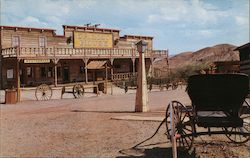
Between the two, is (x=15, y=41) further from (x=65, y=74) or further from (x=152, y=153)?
(x=152, y=153)

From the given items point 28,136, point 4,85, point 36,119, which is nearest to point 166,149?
point 28,136

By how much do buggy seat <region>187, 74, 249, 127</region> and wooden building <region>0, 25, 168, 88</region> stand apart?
2495 cm

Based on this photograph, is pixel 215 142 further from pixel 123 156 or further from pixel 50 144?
pixel 50 144

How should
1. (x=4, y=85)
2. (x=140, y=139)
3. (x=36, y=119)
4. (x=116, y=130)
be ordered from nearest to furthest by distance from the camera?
(x=140, y=139) → (x=116, y=130) → (x=36, y=119) → (x=4, y=85)

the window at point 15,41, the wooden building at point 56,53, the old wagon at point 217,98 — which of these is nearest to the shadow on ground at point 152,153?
the old wagon at point 217,98

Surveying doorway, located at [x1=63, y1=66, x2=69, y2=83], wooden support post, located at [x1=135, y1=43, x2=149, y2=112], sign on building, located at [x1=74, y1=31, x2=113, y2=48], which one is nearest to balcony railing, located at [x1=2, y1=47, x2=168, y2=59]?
sign on building, located at [x1=74, y1=31, x2=113, y2=48]

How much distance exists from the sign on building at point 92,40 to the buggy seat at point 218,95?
32772 millimetres

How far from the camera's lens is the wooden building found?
1248 inches

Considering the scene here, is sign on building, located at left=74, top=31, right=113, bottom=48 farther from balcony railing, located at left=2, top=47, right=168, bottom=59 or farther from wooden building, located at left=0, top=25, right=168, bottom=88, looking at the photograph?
balcony railing, located at left=2, top=47, right=168, bottom=59

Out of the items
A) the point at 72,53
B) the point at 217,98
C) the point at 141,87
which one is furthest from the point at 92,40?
the point at 217,98

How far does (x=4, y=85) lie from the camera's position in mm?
32375

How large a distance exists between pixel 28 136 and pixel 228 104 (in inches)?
232

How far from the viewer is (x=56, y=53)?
1277 inches

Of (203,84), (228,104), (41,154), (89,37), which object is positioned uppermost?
(89,37)
